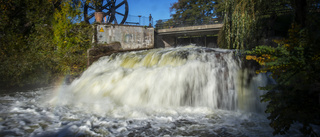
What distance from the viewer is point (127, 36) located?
663 inches

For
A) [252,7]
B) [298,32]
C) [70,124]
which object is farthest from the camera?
[252,7]

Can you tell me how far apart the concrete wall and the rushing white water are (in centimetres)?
812

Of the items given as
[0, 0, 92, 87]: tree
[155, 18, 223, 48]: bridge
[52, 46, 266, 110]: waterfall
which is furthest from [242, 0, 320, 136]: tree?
[155, 18, 223, 48]: bridge

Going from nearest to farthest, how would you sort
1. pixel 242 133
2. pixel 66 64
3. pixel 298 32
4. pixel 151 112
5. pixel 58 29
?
pixel 298 32, pixel 242 133, pixel 151 112, pixel 66 64, pixel 58 29

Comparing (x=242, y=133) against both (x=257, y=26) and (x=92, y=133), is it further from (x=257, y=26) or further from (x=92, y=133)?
(x=257, y=26)

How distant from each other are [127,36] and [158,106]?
1238 cm

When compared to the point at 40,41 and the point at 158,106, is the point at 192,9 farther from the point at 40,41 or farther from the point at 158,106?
the point at 158,106

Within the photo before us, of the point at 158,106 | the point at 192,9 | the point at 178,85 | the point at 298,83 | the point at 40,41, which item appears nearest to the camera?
the point at 298,83

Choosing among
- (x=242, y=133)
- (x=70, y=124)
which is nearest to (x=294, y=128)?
(x=242, y=133)

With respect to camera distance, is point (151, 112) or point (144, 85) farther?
point (144, 85)

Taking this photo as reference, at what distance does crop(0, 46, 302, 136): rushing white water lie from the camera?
11.9ft

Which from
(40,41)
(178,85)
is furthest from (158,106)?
(40,41)

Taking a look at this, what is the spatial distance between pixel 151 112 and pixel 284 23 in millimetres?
10213

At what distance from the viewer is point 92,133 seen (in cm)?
343
